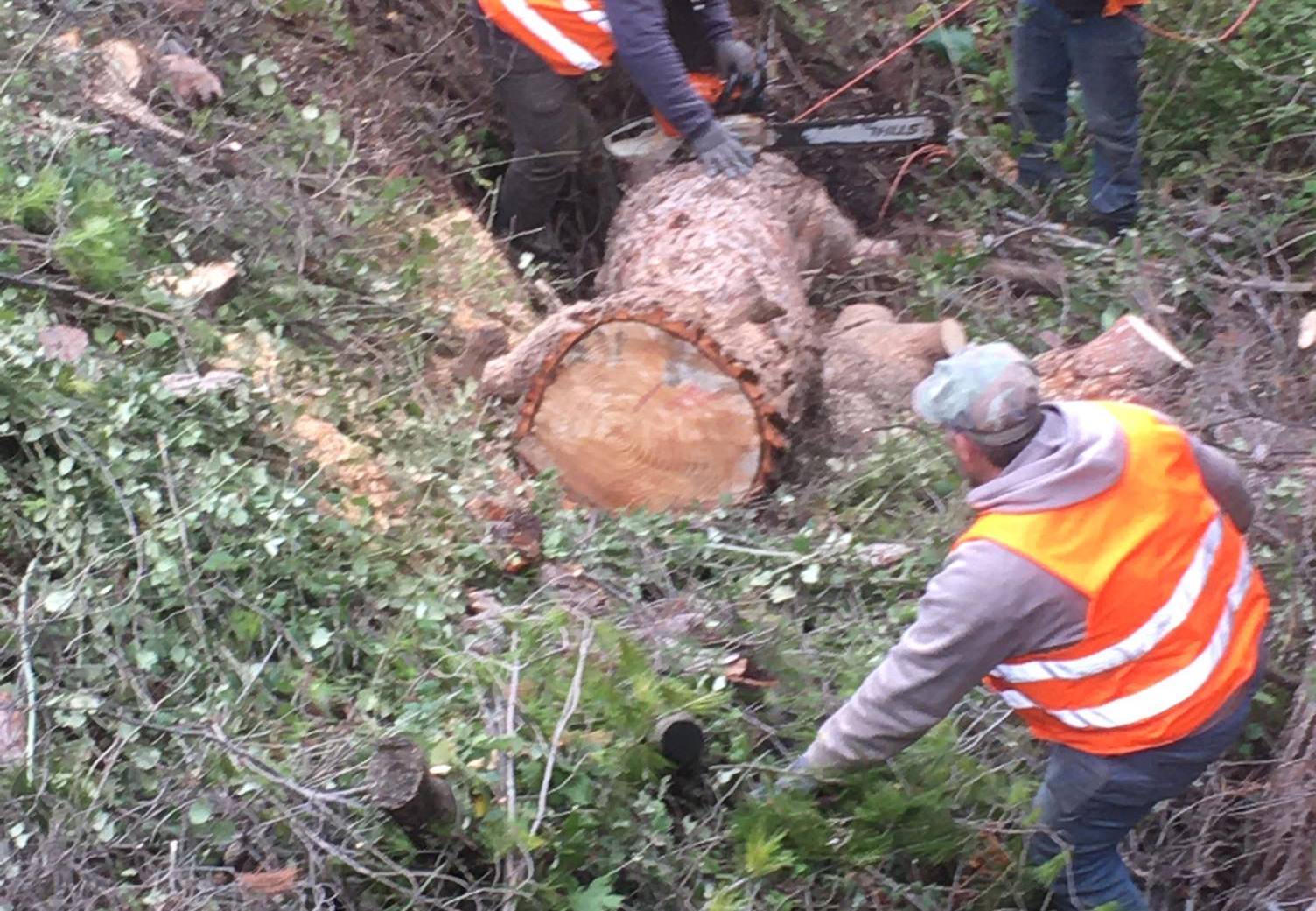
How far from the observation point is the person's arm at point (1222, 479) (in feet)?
8.09

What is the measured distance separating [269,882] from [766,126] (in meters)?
3.20

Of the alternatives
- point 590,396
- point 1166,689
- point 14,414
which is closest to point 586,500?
point 590,396

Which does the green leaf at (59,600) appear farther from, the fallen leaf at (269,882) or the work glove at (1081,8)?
the work glove at (1081,8)

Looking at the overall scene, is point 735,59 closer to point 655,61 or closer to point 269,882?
point 655,61

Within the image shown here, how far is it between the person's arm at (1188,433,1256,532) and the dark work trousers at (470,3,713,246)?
2.81 meters

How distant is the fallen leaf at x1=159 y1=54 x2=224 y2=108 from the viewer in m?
4.25

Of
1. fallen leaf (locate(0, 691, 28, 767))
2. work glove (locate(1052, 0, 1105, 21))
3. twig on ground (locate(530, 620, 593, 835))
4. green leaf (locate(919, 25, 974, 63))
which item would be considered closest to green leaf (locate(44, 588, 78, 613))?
fallen leaf (locate(0, 691, 28, 767))

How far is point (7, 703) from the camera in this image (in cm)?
247

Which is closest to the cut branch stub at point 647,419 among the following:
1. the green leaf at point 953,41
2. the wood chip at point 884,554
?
the wood chip at point 884,554

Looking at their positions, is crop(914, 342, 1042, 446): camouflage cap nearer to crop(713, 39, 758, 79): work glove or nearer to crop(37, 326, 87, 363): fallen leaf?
crop(37, 326, 87, 363): fallen leaf

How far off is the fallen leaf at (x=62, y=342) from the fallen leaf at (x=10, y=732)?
0.94 meters

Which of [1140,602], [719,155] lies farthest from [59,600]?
[719,155]

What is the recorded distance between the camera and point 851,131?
15.2 ft

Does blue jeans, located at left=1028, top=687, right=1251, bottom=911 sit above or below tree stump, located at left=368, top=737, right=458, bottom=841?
below
